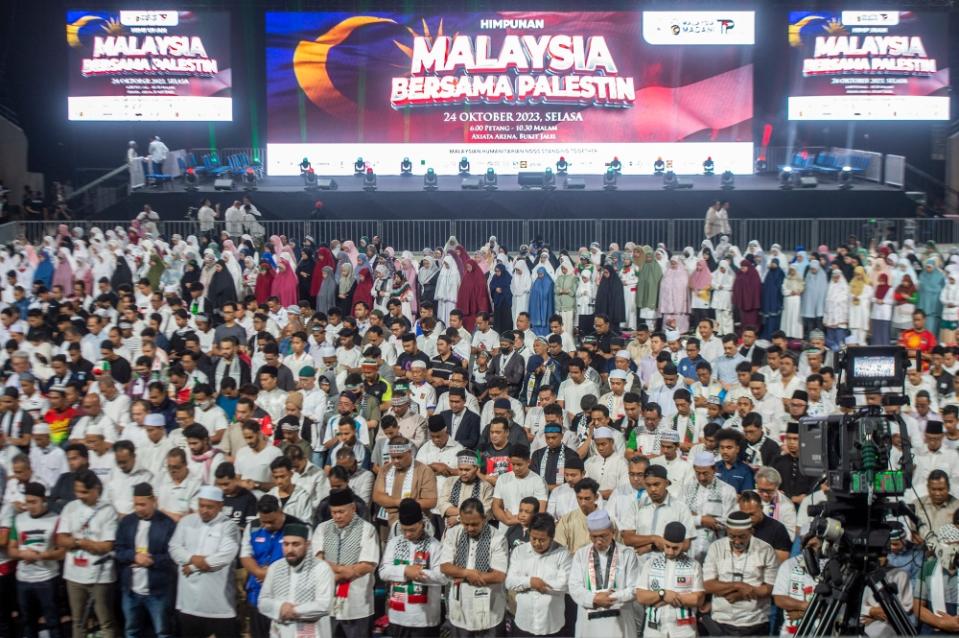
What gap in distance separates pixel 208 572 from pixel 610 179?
66.9ft

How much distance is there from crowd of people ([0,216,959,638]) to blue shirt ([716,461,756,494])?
21 millimetres

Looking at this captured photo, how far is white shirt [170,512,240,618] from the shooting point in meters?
8.65

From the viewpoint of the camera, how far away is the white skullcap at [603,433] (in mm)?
9773

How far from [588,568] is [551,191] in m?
18.7

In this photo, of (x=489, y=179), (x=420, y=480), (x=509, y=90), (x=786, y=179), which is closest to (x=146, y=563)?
(x=420, y=480)

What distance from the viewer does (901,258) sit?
19219mm

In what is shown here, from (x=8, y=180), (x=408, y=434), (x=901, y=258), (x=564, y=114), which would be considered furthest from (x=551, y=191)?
(x=408, y=434)

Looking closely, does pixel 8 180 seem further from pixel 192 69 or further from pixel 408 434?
pixel 408 434

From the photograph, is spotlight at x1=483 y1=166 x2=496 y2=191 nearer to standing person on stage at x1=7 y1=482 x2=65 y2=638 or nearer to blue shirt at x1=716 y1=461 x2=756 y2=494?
blue shirt at x1=716 y1=461 x2=756 y2=494

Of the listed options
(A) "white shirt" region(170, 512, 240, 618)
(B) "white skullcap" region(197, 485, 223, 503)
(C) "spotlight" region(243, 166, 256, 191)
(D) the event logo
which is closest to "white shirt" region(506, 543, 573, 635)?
(A) "white shirt" region(170, 512, 240, 618)

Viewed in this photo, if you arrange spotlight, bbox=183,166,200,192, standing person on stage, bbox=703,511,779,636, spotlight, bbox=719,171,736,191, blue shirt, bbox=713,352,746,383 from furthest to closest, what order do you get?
1. spotlight, bbox=183,166,200,192
2. spotlight, bbox=719,171,736,191
3. blue shirt, bbox=713,352,746,383
4. standing person on stage, bbox=703,511,779,636

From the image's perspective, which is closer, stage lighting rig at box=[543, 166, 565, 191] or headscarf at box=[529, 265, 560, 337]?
headscarf at box=[529, 265, 560, 337]

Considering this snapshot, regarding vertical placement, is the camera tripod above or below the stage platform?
below

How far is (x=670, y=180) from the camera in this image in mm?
27641
